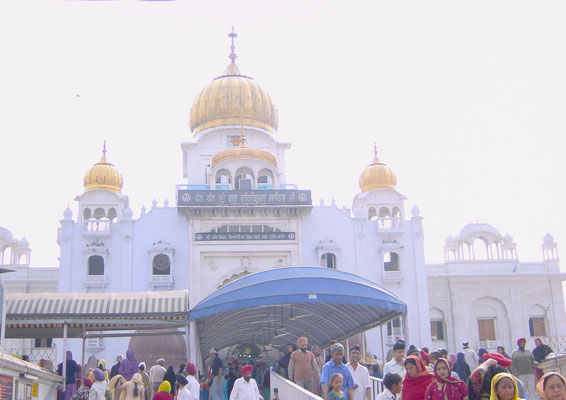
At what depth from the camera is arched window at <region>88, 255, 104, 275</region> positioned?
3356cm

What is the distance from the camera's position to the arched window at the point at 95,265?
1321 inches

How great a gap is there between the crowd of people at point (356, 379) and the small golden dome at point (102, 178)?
1972 cm

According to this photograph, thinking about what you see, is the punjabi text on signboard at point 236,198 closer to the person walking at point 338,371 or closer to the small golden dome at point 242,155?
the small golden dome at point 242,155

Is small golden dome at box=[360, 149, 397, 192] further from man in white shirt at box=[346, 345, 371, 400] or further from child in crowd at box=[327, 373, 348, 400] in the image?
child in crowd at box=[327, 373, 348, 400]

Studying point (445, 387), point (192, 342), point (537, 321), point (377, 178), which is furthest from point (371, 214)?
point (445, 387)

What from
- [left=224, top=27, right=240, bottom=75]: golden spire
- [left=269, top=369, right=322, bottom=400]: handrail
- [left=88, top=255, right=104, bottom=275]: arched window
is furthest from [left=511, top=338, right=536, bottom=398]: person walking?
[left=224, top=27, right=240, bottom=75]: golden spire

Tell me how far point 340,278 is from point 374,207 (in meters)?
21.2

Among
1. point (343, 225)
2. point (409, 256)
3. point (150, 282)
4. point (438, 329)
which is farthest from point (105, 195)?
point (438, 329)

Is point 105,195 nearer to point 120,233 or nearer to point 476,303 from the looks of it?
point 120,233

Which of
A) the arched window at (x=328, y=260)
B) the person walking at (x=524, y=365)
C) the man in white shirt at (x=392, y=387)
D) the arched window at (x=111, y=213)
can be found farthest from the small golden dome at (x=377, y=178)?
the man in white shirt at (x=392, y=387)

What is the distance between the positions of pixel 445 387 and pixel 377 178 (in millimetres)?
29806

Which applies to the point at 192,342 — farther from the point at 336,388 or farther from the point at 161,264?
the point at 161,264

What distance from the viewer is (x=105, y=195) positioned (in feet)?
115

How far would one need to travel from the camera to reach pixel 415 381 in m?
8.09
